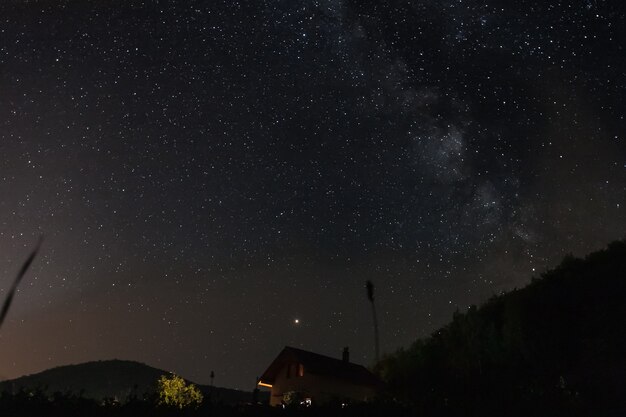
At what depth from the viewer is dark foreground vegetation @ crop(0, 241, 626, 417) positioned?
1423 cm

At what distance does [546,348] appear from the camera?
32281 mm

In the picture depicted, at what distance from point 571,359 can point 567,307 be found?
504 cm

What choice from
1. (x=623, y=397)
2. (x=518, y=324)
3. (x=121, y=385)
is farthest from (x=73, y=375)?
(x=623, y=397)

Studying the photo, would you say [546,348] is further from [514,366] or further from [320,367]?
[320,367]

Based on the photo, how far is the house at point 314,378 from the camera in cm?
3812

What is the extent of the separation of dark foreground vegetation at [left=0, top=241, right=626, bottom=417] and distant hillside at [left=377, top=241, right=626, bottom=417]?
55 mm

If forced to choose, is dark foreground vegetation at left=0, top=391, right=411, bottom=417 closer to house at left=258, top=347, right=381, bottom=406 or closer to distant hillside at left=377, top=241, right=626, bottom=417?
distant hillside at left=377, top=241, right=626, bottom=417

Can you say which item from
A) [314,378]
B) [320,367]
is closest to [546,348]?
[320,367]

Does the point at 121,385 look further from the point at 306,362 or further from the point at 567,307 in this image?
the point at 567,307

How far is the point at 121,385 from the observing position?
11519 cm

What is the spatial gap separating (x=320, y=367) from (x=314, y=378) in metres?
0.87

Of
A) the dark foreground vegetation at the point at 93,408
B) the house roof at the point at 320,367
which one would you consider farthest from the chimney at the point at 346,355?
the dark foreground vegetation at the point at 93,408

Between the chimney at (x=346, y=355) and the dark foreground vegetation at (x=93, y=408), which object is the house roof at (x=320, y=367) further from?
the dark foreground vegetation at (x=93, y=408)

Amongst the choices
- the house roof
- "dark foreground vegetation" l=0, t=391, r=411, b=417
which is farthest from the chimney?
"dark foreground vegetation" l=0, t=391, r=411, b=417
